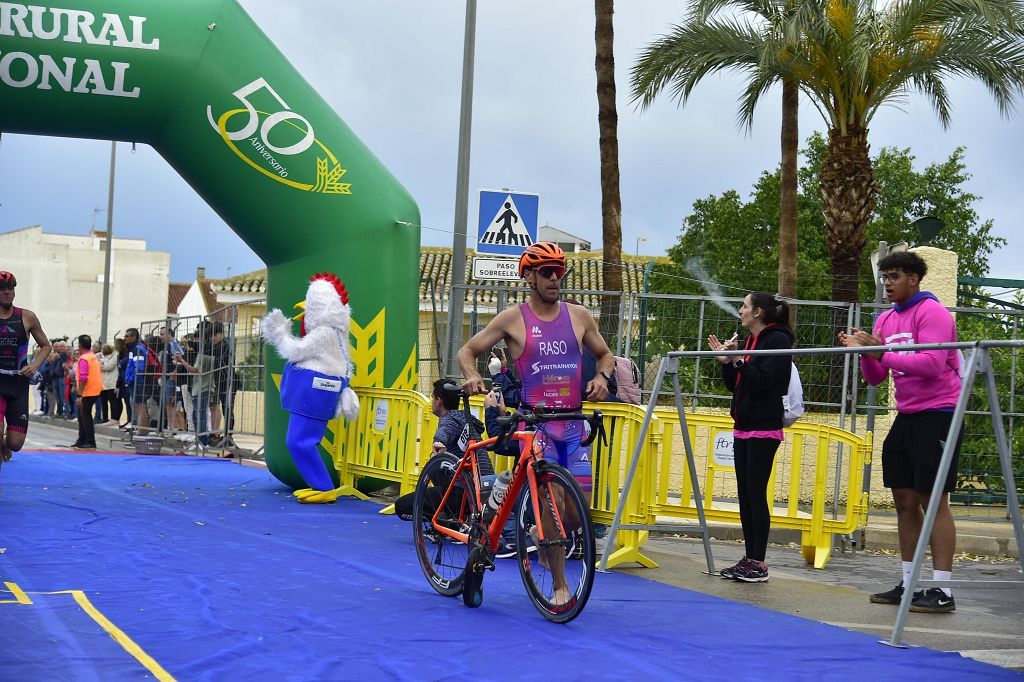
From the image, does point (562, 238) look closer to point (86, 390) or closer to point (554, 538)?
point (86, 390)

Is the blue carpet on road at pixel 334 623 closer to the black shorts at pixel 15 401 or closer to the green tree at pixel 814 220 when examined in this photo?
the black shorts at pixel 15 401

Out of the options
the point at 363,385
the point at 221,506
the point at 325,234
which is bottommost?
the point at 221,506

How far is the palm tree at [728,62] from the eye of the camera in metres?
19.0

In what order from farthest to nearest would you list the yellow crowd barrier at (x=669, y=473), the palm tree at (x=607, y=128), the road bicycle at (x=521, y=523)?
the palm tree at (x=607, y=128) → the yellow crowd barrier at (x=669, y=473) → the road bicycle at (x=521, y=523)

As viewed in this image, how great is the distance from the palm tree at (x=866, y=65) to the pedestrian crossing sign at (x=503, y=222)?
6.59 m

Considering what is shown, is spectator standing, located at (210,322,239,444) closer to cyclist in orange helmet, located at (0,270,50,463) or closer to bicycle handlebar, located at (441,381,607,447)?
cyclist in orange helmet, located at (0,270,50,463)

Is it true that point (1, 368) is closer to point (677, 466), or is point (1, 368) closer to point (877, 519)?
point (677, 466)

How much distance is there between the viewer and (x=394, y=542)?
9.39 m

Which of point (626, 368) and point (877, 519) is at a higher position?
point (626, 368)

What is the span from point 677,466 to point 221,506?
5110 mm

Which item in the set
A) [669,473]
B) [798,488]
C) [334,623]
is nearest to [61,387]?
[669,473]

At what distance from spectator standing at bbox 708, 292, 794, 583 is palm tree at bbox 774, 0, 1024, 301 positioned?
33.2 feet

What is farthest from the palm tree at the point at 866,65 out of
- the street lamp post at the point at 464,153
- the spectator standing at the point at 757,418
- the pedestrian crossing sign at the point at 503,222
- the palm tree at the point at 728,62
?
the spectator standing at the point at 757,418

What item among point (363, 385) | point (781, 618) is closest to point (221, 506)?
point (363, 385)
